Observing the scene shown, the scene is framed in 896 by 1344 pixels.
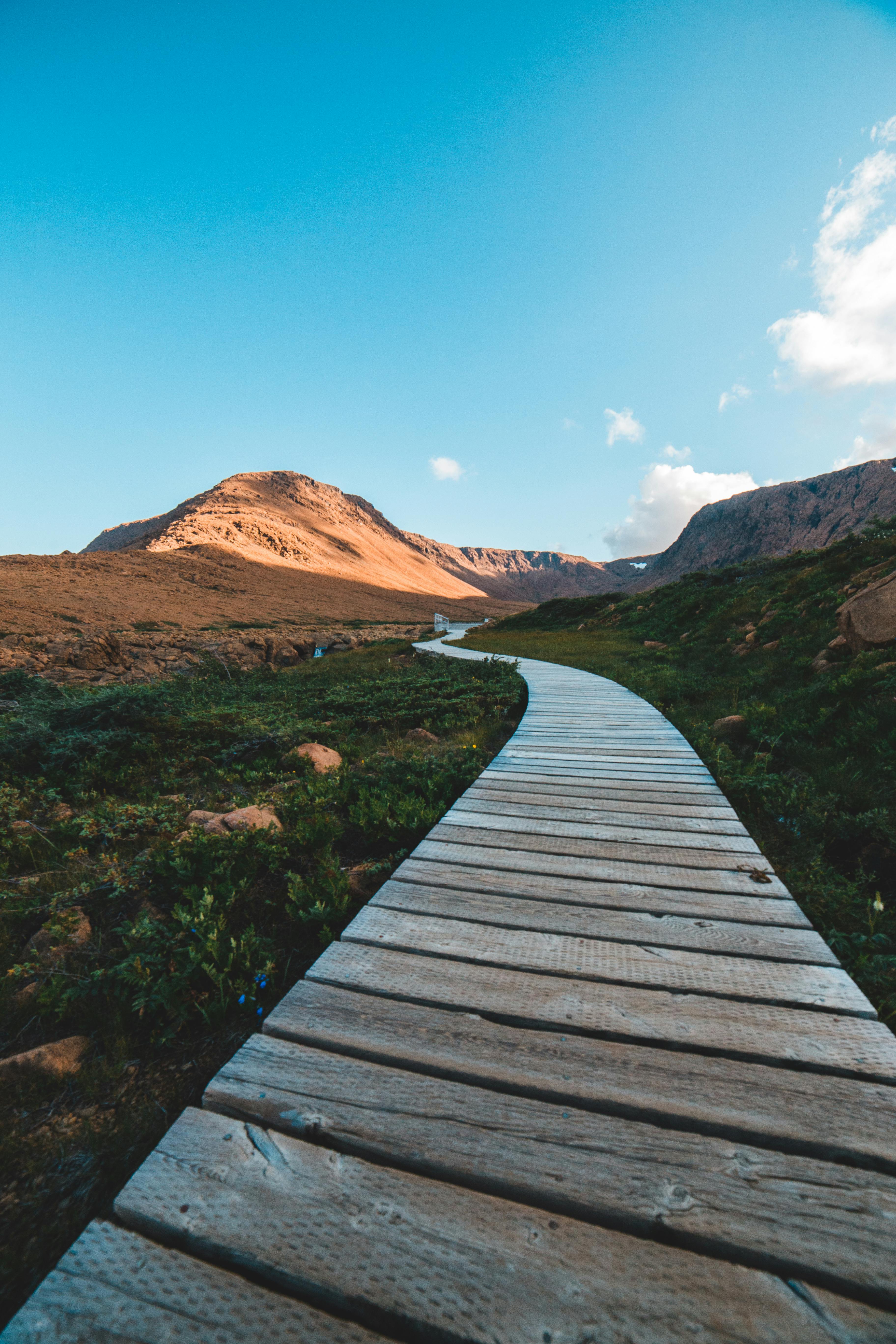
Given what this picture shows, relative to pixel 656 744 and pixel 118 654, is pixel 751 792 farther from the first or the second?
pixel 118 654

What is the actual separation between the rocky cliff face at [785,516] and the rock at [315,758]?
3090 inches

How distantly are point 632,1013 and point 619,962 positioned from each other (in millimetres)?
282

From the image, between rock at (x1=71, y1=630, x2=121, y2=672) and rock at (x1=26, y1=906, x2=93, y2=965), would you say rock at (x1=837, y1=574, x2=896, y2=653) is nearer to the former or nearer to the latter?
rock at (x1=26, y1=906, x2=93, y2=965)

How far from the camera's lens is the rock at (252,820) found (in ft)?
11.9

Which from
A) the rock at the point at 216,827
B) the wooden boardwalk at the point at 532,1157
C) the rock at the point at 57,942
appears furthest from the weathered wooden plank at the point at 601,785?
the rock at the point at 57,942

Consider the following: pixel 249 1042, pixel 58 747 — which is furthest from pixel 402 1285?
pixel 58 747

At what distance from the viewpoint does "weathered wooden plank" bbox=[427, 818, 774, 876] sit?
2.89 meters

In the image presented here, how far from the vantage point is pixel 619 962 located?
6.94 feet

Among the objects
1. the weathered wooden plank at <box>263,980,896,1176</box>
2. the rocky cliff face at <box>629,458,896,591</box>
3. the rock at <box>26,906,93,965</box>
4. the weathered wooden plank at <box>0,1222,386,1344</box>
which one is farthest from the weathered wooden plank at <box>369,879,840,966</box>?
the rocky cliff face at <box>629,458,896,591</box>

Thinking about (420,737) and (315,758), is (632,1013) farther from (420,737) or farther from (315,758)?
(420,737)

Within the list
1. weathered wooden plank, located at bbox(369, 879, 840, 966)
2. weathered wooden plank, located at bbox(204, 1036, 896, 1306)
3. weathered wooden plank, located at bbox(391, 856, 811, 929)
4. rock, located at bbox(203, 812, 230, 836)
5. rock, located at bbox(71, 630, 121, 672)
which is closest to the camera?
weathered wooden plank, located at bbox(204, 1036, 896, 1306)

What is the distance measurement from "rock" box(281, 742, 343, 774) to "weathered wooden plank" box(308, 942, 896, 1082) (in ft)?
10.4

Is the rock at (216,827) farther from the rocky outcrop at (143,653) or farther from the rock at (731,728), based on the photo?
the rocky outcrop at (143,653)

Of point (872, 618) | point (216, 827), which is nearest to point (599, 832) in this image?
point (216, 827)
